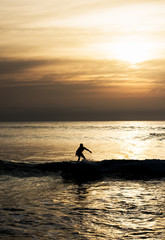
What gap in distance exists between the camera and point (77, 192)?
16.9 metres

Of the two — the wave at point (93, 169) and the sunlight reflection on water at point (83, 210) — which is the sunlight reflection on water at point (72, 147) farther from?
the sunlight reflection on water at point (83, 210)

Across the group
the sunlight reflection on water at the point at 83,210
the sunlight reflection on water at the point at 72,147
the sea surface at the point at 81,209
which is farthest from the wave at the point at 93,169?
the sunlight reflection on water at the point at 72,147

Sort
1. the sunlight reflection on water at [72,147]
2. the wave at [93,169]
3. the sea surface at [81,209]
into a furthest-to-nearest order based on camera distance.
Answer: the sunlight reflection on water at [72,147], the wave at [93,169], the sea surface at [81,209]

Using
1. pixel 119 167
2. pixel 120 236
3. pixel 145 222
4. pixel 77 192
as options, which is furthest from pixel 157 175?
pixel 120 236

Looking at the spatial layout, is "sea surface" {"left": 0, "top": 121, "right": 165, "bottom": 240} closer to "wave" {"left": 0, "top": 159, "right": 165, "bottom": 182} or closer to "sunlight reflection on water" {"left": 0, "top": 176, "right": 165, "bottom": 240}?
"sunlight reflection on water" {"left": 0, "top": 176, "right": 165, "bottom": 240}

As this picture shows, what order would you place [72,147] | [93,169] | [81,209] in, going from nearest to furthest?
[81,209], [93,169], [72,147]

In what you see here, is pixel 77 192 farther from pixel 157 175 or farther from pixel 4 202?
pixel 157 175

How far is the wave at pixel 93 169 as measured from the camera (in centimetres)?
2274

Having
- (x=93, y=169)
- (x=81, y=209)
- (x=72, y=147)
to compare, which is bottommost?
(x=72, y=147)

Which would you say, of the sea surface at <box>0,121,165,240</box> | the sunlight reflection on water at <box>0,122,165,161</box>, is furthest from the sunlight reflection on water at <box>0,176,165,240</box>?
the sunlight reflection on water at <box>0,122,165,161</box>

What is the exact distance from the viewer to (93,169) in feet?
76.6

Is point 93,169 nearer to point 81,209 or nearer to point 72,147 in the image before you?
point 81,209

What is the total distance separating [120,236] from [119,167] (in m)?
15.2

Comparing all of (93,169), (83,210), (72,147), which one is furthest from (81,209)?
(72,147)
